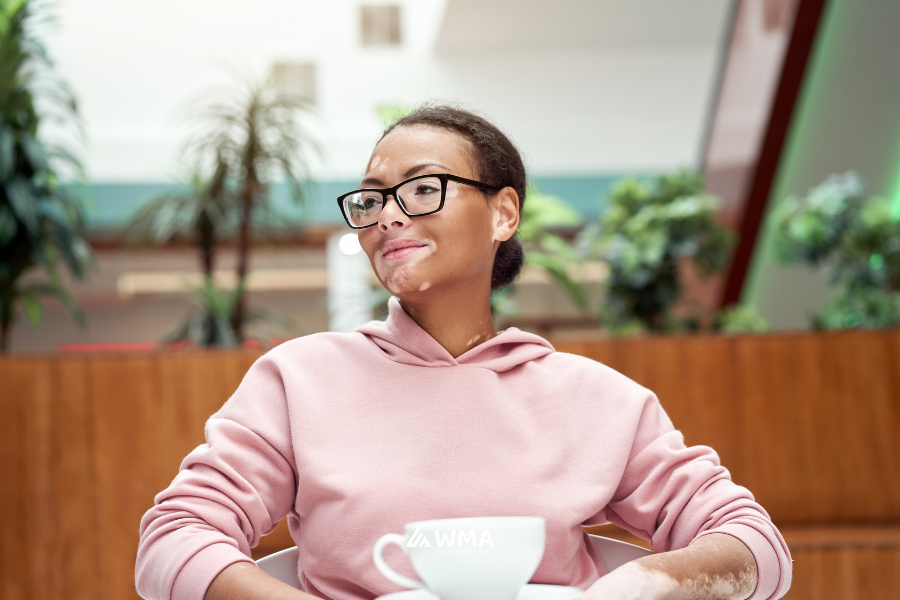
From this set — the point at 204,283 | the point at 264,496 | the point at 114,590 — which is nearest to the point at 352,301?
the point at 204,283

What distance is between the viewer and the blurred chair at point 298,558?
3.27ft

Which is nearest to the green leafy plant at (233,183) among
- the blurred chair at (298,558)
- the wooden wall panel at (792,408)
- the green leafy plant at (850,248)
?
the wooden wall panel at (792,408)

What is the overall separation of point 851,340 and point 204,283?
2.34 m

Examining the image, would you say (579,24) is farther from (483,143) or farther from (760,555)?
(760,555)

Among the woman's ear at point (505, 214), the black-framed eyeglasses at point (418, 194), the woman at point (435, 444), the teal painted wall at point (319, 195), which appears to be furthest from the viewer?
the teal painted wall at point (319, 195)

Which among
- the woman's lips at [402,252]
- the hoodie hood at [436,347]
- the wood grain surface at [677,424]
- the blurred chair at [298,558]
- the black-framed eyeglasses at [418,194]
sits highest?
the black-framed eyeglasses at [418,194]

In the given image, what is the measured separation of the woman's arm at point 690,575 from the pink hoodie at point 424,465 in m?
0.02

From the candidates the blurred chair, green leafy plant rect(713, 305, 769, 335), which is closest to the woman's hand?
the blurred chair

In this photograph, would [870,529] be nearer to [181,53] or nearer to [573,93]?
[573,93]

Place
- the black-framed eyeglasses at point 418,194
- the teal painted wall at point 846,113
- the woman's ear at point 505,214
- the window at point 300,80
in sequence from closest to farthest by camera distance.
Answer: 1. the black-framed eyeglasses at point 418,194
2. the woman's ear at point 505,214
3. the teal painted wall at point 846,113
4. the window at point 300,80

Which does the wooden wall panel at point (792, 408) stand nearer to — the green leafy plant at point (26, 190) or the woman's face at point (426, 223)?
the woman's face at point (426, 223)

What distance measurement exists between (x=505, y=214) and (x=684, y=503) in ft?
1.47

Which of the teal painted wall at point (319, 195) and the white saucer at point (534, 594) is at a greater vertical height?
the white saucer at point (534, 594)

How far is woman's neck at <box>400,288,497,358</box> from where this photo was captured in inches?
42.6
